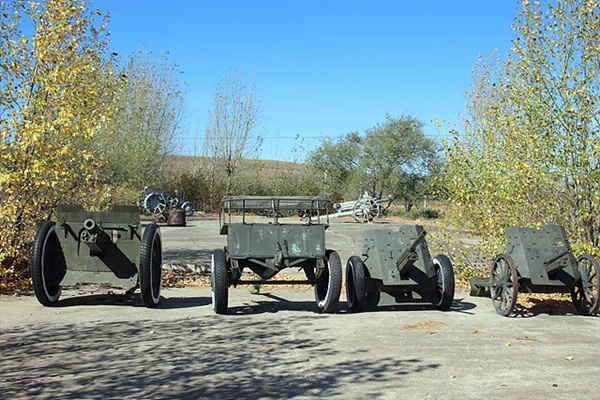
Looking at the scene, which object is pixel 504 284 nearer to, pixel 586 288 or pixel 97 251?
pixel 586 288

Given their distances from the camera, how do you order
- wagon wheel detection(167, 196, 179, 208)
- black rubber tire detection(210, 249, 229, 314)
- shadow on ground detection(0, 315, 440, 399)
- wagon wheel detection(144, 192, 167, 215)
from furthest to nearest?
1. wagon wheel detection(167, 196, 179, 208)
2. wagon wheel detection(144, 192, 167, 215)
3. black rubber tire detection(210, 249, 229, 314)
4. shadow on ground detection(0, 315, 440, 399)

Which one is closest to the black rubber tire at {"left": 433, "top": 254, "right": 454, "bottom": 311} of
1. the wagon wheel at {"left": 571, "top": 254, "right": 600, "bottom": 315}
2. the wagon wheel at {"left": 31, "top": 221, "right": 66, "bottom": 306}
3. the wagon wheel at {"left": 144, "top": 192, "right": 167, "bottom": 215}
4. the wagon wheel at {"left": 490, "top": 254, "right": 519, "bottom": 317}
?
the wagon wheel at {"left": 490, "top": 254, "right": 519, "bottom": 317}

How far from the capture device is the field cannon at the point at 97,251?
30.2 feet

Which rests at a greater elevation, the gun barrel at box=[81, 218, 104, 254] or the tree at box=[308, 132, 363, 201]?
the tree at box=[308, 132, 363, 201]

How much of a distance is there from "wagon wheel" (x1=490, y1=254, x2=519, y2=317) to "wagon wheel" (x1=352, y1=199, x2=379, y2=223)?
22922 millimetres

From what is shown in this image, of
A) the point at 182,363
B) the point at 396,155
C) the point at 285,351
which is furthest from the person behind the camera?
the point at 396,155

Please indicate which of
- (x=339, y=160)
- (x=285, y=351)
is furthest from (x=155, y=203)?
(x=285, y=351)

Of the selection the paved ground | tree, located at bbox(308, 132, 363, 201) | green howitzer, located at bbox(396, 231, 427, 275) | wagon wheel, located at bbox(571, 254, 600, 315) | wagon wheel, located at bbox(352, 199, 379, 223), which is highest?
tree, located at bbox(308, 132, 363, 201)

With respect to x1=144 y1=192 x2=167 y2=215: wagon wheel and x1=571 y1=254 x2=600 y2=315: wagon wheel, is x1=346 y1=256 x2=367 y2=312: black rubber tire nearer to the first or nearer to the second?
x1=571 y1=254 x2=600 y2=315: wagon wheel

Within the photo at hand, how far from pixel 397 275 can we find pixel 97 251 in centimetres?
415

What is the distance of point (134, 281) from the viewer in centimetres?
930

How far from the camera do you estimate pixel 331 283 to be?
8953 mm

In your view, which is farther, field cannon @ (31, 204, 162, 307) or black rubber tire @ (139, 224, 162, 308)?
field cannon @ (31, 204, 162, 307)

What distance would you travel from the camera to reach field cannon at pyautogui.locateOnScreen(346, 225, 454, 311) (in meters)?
9.25
